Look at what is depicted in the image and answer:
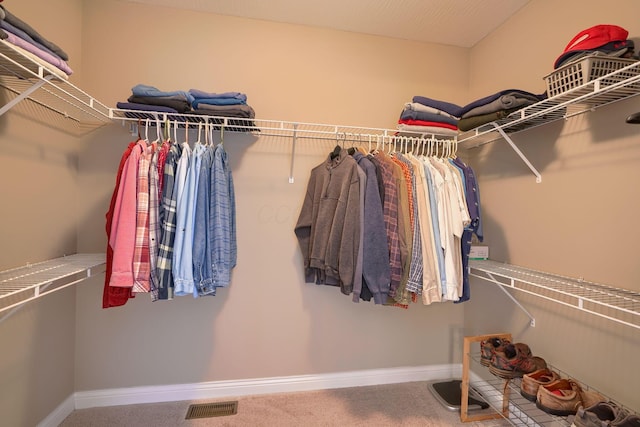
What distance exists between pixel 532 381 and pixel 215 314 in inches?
69.0

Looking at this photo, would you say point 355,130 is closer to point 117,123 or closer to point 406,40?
point 406,40

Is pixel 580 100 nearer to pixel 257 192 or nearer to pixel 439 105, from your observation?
pixel 439 105

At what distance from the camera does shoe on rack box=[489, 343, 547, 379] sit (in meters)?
1.47

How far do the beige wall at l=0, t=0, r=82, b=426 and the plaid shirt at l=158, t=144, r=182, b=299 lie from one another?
58 cm

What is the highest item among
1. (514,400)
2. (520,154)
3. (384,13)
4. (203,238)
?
(384,13)

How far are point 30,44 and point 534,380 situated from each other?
2451 millimetres

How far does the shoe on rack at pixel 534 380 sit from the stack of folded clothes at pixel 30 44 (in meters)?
2.36

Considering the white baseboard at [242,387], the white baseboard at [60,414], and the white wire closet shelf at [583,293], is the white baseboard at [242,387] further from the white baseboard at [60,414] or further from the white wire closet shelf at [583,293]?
the white wire closet shelf at [583,293]

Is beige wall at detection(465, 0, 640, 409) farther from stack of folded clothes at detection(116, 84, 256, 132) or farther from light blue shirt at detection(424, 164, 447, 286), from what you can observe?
stack of folded clothes at detection(116, 84, 256, 132)

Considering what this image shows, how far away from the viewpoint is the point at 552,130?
1536mm

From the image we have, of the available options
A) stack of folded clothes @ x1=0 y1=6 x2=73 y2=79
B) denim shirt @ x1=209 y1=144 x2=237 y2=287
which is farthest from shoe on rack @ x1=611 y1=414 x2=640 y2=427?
stack of folded clothes @ x1=0 y1=6 x2=73 y2=79

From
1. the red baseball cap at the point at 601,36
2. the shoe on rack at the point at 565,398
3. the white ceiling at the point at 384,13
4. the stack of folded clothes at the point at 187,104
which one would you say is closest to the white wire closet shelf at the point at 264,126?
the stack of folded clothes at the point at 187,104

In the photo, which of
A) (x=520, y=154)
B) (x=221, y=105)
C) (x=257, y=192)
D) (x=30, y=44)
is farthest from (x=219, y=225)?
(x=520, y=154)

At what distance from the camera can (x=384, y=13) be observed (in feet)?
5.99
